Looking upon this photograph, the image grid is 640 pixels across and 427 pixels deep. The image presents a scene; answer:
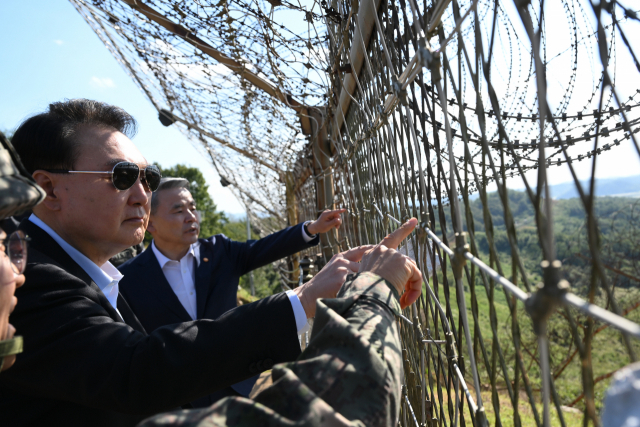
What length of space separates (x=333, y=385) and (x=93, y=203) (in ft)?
3.71

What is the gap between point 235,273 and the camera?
3.12 metres

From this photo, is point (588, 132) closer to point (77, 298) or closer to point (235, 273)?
point (77, 298)

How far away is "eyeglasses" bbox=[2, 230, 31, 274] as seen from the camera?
937mm

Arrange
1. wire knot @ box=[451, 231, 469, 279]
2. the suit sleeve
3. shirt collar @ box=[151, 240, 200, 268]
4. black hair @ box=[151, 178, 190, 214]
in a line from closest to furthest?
wire knot @ box=[451, 231, 469, 279]
the suit sleeve
shirt collar @ box=[151, 240, 200, 268]
black hair @ box=[151, 178, 190, 214]

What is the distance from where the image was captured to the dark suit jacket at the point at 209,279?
2.68 meters

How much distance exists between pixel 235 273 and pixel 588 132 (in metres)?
2.42

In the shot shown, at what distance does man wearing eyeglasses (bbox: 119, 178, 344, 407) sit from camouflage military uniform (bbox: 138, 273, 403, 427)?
1.81 m

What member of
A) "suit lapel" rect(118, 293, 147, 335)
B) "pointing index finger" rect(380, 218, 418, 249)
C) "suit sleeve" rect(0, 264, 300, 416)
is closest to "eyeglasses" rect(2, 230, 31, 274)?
"suit sleeve" rect(0, 264, 300, 416)

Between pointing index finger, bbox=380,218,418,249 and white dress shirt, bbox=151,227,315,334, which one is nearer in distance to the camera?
pointing index finger, bbox=380,218,418,249

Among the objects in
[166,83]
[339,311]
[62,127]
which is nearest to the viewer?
[339,311]

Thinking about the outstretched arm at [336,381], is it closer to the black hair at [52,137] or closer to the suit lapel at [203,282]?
the black hair at [52,137]

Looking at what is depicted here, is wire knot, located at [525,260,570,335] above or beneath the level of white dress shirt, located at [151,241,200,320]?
above

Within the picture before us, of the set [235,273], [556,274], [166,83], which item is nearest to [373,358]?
[556,274]

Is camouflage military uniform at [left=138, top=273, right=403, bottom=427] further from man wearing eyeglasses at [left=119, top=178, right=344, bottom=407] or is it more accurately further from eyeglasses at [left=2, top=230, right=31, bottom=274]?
man wearing eyeglasses at [left=119, top=178, right=344, bottom=407]
